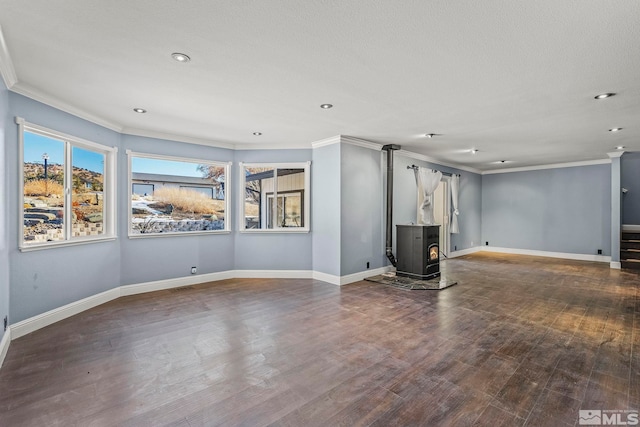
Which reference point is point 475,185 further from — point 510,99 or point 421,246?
point 510,99

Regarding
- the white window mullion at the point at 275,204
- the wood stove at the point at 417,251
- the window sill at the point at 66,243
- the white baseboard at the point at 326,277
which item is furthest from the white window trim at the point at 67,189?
the wood stove at the point at 417,251

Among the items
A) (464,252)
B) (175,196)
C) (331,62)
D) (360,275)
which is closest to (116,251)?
(175,196)

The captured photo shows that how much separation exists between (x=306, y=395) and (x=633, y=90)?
172 inches

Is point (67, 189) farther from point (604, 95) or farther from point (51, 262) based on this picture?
point (604, 95)

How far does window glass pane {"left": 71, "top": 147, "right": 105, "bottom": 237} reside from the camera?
13.2 ft

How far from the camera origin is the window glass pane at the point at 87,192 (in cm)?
402

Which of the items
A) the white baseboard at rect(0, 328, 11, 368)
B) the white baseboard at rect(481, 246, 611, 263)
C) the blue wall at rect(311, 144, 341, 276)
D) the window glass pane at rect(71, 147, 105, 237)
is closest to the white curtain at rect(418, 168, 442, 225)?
the blue wall at rect(311, 144, 341, 276)

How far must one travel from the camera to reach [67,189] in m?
3.85

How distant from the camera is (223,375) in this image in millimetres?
2451

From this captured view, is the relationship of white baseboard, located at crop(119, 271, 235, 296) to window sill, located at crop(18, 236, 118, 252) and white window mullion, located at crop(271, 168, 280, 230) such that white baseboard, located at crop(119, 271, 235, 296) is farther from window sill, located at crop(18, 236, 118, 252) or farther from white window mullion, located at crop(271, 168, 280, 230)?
white window mullion, located at crop(271, 168, 280, 230)

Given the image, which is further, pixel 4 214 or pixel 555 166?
pixel 555 166

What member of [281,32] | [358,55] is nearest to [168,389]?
[281,32]

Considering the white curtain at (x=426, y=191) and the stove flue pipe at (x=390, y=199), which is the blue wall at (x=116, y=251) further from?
the white curtain at (x=426, y=191)

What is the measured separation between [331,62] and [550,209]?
345 inches
